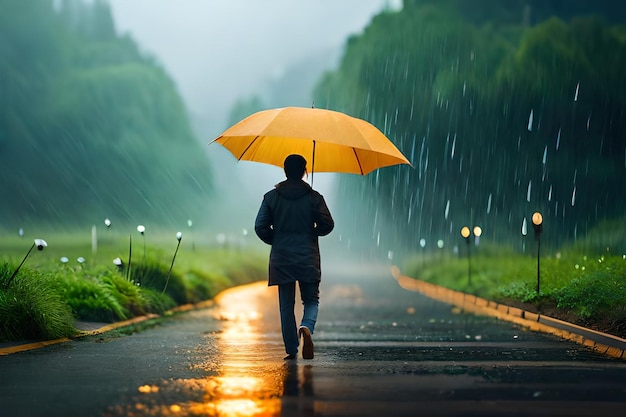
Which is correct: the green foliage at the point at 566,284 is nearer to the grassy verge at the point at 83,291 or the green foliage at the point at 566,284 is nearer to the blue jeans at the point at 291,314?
the blue jeans at the point at 291,314

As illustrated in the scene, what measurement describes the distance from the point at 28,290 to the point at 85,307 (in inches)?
127

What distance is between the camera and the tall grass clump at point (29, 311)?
10211 millimetres

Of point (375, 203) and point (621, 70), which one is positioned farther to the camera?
point (375, 203)

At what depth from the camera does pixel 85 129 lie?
255 feet

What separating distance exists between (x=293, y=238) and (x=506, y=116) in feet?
105

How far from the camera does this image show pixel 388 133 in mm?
38812

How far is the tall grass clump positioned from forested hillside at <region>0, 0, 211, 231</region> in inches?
2266

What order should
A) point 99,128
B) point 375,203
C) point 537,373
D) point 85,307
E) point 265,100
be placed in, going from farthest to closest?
point 265,100 < point 99,128 < point 375,203 < point 85,307 < point 537,373

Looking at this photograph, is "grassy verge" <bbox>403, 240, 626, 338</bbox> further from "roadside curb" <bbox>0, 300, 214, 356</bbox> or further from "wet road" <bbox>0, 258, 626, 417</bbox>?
"roadside curb" <bbox>0, 300, 214, 356</bbox>

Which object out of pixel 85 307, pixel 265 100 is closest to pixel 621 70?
pixel 85 307

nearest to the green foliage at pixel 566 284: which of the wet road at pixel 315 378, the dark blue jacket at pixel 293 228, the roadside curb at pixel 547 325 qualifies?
the roadside curb at pixel 547 325

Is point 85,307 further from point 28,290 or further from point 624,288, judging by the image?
point 624,288

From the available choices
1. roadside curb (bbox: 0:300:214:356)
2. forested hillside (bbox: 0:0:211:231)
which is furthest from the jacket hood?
forested hillside (bbox: 0:0:211:231)

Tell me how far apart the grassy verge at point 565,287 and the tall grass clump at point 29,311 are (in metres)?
7.58
